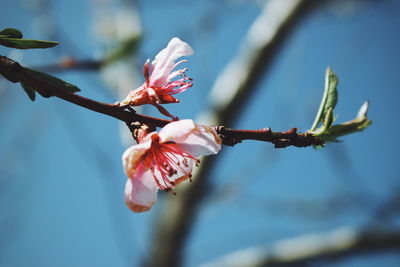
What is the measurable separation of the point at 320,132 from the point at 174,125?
25 cm

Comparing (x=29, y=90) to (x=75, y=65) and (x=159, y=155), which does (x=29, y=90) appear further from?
(x=75, y=65)

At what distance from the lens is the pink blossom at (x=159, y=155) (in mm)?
546

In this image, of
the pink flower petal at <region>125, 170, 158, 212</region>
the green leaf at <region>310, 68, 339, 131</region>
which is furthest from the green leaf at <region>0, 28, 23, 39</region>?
the green leaf at <region>310, 68, 339, 131</region>

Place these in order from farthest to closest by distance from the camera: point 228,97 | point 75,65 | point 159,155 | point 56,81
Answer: point 228,97 → point 75,65 → point 159,155 → point 56,81

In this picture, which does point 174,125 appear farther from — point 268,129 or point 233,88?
point 233,88

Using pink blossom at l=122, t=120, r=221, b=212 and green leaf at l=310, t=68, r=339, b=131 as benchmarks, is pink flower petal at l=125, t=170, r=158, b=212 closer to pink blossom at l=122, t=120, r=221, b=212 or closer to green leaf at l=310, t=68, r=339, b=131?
pink blossom at l=122, t=120, r=221, b=212

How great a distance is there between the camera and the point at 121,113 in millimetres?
518

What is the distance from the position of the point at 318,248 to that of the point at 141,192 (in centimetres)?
232

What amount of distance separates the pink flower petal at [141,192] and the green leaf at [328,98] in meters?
0.31

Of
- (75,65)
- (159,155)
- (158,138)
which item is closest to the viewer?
(158,138)

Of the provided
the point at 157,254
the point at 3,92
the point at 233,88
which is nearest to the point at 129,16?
the point at 3,92

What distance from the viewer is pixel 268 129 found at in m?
0.53

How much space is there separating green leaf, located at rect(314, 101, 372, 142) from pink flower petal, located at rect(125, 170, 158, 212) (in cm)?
31

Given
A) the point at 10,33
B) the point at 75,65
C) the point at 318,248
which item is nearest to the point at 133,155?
the point at 10,33
